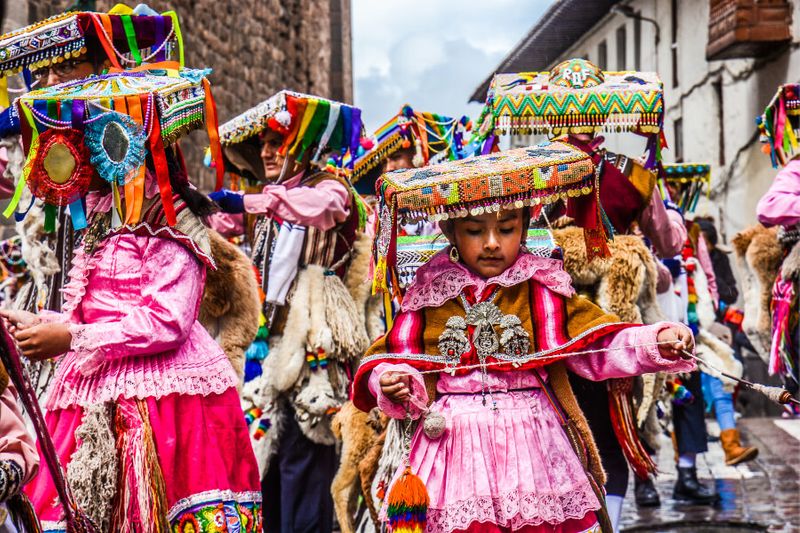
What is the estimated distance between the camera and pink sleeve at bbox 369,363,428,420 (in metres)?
4.50

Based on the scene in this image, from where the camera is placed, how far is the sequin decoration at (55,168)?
4613 millimetres

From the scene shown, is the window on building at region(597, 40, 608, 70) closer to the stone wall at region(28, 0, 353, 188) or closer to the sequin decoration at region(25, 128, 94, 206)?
the stone wall at region(28, 0, 353, 188)

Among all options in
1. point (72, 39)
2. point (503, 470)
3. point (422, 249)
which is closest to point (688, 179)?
point (422, 249)

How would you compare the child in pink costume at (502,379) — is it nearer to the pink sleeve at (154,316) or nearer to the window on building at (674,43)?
the pink sleeve at (154,316)

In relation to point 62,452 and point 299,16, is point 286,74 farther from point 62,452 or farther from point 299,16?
point 62,452

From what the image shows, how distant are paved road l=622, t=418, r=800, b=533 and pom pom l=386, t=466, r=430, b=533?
13.5 ft

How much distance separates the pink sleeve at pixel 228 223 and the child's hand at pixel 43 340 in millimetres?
3489

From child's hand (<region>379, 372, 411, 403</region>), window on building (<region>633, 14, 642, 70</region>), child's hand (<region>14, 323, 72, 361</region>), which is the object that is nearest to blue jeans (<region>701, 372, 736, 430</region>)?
child's hand (<region>379, 372, 411, 403</region>)

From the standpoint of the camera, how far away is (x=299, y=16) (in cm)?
2550

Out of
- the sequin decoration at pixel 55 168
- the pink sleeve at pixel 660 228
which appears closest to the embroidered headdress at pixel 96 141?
the sequin decoration at pixel 55 168

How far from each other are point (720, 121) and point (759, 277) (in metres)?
17.6

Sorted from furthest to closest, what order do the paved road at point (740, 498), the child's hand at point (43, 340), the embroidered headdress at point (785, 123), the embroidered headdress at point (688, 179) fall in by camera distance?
1. the embroidered headdress at point (688, 179)
2. the paved road at point (740, 498)
3. the embroidered headdress at point (785, 123)
4. the child's hand at point (43, 340)

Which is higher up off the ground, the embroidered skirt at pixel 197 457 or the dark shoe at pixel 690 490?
the embroidered skirt at pixel 197 457

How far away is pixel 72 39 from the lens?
537 centimetres
